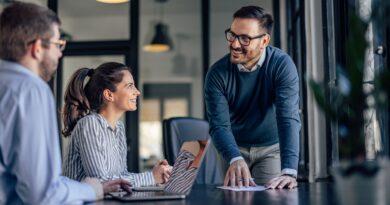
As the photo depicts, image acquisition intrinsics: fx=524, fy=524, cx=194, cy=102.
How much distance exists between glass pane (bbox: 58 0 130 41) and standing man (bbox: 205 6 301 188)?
3988mm

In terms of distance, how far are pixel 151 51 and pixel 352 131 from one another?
19.8ft

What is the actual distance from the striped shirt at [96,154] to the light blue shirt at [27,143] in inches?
23.4

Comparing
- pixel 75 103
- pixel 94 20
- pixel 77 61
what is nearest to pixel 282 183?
pixel 75 103

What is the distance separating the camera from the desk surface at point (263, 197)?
1.46 metres

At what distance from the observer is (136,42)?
6074 mm

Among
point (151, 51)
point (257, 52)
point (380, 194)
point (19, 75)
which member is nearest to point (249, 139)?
point (257, 52)

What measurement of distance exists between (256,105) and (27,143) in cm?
142

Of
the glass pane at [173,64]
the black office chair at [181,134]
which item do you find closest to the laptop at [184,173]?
the black office chair at [181,134]

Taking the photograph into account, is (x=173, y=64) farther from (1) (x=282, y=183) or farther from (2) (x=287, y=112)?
(1) (x=282, y=183)

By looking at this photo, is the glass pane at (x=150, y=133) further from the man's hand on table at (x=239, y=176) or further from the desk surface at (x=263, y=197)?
the desk surface at (x=263, y=197)

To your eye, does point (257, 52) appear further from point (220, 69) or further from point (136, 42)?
point (136, 42)

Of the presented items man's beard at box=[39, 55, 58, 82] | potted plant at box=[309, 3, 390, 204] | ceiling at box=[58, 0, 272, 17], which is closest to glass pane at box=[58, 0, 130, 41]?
ceiling at box=[58, 0, 272, 17]

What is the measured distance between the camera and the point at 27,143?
46.2 inches

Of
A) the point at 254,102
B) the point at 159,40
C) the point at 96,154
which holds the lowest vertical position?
the point at 96,154
